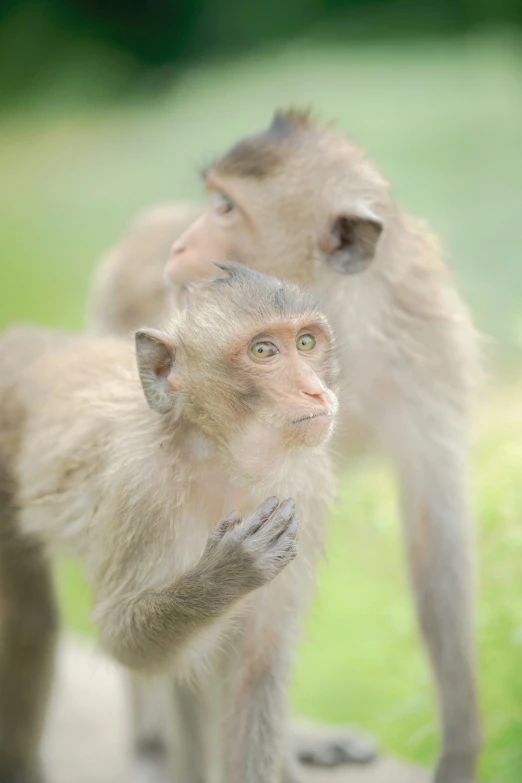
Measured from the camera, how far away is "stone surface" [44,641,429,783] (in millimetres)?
3391

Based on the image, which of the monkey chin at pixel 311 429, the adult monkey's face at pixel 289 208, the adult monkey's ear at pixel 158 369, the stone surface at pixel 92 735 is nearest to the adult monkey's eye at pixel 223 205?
the adult monkey's face at pixel 289 208

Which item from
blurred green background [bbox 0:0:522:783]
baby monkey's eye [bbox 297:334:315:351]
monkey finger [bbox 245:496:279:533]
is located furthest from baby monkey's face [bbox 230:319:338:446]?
blurred green background [bbox 0:0:522:783]

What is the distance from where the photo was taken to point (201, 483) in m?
2.27

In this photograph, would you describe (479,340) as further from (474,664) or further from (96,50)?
(96,50)

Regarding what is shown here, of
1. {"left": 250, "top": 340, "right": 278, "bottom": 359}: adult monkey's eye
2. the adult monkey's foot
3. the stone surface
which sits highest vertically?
{"left": 250, "top": 340, "right": 278, "bottom": 359}: adult monkey's eye

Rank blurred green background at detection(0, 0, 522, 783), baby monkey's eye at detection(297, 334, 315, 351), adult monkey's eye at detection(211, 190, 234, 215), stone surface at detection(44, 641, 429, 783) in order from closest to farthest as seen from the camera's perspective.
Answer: baby monkey's eye at detection(297, 334, 315, 351)
adult monkey's eye at detection(211, 190, 234, 215)
stone surface at detection(44, 641, 429, 783)
blurred green background at detection(0, 0, 522, 783)

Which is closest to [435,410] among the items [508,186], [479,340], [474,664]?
[479,340]

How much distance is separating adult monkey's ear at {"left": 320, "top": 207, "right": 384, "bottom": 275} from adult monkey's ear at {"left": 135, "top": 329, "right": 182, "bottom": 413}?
799 mm

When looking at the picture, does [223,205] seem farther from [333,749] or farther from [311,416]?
[333,749]

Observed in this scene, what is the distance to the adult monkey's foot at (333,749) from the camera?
3.46 metres

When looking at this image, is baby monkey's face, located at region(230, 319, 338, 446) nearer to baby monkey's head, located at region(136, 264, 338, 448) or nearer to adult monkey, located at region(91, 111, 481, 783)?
baby monkey's head, located at region(136, 264, 338, 448)

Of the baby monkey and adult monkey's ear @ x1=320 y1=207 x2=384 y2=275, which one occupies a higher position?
adult monkey's ear @ x1=320 y1=207 x2=384 y2=275

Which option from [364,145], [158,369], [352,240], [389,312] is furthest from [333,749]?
[364,145]

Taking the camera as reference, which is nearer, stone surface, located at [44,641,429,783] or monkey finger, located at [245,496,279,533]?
monkey finger, located at [245,496,279,533]
